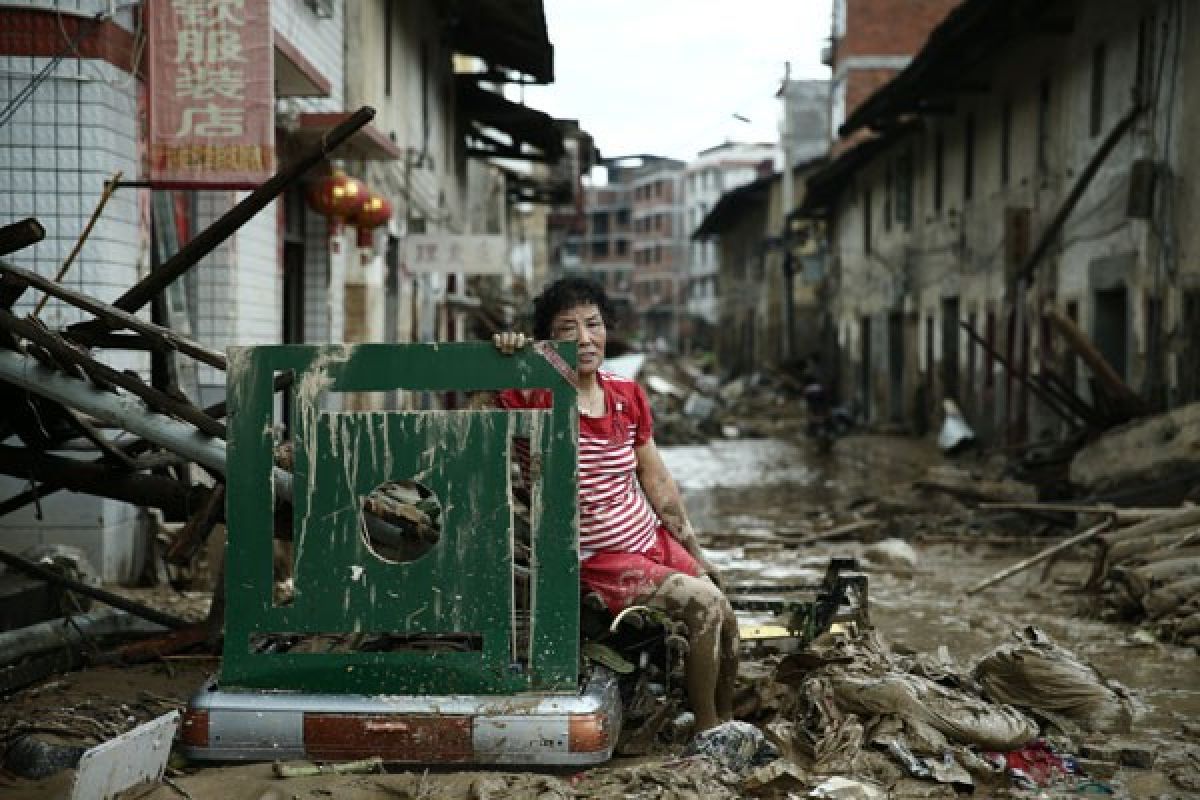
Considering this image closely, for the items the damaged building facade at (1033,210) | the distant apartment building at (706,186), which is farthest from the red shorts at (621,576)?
the distant apartment building at (706,186)

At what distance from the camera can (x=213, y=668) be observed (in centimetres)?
→ 609

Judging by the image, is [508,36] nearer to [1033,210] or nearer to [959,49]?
[959,49]

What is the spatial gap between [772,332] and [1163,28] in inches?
1368

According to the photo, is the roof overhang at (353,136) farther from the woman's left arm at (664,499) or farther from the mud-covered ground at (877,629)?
the woman's left arm at (664,499)

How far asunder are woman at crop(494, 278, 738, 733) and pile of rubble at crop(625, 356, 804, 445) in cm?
2276

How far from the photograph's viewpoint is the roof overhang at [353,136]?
1249 cm

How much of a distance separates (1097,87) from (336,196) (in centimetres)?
931

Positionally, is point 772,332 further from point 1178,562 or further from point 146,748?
point 146,748

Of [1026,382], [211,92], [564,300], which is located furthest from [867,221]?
[564,300]

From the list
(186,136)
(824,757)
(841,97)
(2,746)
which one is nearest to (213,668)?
(2,746)

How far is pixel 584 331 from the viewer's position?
556 centimetres

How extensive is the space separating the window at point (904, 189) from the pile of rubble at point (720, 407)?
5.12m

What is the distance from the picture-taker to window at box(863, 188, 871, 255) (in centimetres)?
3434

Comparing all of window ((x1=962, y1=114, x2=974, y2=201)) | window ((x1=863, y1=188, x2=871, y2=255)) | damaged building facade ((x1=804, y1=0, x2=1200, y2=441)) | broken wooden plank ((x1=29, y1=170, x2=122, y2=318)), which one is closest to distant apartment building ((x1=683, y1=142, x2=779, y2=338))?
window ((x1=863, y1=188, x2=871, y2=255))
